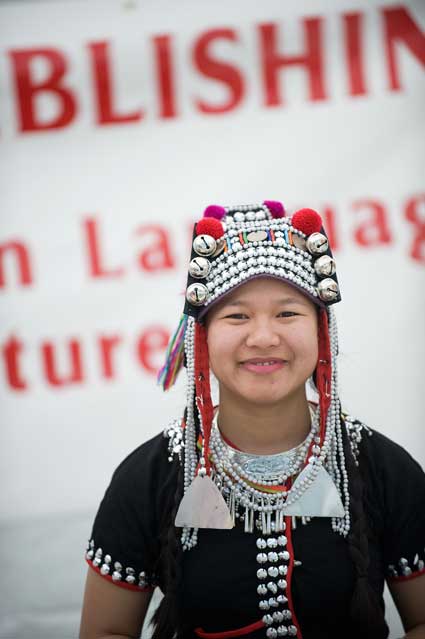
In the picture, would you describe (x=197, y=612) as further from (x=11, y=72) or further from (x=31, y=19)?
(x=31, y=19)

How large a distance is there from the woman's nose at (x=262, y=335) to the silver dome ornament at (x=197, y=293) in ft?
0.42

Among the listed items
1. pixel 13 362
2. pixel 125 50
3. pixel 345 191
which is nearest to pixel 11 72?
pixel 125 50

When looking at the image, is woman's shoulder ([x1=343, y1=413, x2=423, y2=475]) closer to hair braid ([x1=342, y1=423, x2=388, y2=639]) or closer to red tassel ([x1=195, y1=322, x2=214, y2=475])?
hair braid ([x1=342, y1=423, x2=388, y2=639])

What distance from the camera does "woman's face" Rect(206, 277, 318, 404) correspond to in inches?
56.8

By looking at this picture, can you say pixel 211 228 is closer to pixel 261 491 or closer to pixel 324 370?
pixel 324 370

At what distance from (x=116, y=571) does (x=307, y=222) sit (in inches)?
37.2

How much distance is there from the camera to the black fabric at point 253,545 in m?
1.47

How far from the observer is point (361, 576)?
1441 millimetres

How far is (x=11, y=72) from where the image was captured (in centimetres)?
229

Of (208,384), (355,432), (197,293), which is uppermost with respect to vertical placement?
(197,293)

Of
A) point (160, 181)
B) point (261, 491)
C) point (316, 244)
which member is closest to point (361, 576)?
point (261, 491)

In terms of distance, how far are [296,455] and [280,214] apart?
0.60 metres

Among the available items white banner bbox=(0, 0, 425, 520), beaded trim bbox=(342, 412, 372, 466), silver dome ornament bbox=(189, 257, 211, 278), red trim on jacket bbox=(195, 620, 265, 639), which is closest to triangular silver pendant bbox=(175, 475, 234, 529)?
red trim on jacket bbox=(195, 620, 265, 639)

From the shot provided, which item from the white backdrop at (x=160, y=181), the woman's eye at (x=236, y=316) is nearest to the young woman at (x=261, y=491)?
the woman's eye at (x=236, y=316)
